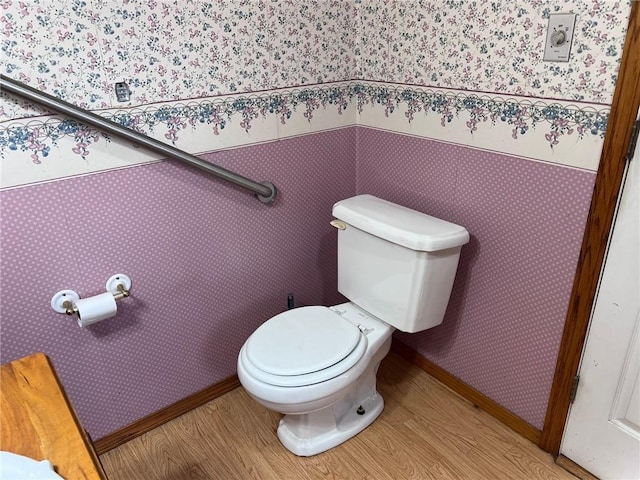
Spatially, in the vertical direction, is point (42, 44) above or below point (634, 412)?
above

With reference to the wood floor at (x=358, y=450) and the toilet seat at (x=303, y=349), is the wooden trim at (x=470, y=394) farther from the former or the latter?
the toilet seat at (x=303, y=349)

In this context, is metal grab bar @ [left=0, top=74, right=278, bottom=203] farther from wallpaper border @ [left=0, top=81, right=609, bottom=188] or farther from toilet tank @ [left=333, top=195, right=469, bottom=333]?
toilet tank @ [left=333, top=195, right=469, bottom=333]

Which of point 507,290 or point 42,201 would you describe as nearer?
point 42,201

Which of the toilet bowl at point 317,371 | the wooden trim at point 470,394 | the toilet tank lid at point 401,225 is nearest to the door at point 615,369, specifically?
the wooden trim at point 470,394

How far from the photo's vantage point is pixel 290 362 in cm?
139

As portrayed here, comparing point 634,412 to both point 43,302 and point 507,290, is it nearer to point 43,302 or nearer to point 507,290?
point 507,290

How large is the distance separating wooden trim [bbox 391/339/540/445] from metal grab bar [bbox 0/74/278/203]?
2.85ft

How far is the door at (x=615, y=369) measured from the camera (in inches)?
46.7

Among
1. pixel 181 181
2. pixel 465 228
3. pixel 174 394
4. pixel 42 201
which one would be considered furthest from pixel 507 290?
pixel 42 201

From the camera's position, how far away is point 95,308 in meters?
1.34

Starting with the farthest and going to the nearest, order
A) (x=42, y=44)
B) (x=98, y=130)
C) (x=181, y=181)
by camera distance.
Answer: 1. (x=181, y=181)
2. (x=98, y=130)
3. (x=42, y=44)

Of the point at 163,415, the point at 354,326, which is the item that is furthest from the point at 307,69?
the point at 163,415

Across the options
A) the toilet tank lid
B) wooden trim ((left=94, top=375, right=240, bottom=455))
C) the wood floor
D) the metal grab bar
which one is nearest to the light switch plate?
the toilet tank lid

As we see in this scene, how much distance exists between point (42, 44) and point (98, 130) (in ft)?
0.76
